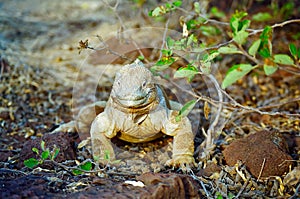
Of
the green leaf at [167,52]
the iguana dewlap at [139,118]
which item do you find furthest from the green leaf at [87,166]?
the green leaf at [167,52]

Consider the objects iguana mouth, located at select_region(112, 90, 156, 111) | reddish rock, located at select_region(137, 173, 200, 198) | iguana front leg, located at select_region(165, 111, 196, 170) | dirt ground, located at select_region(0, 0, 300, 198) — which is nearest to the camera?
reddish rock, located at select_region(137, 173, 200, 198)

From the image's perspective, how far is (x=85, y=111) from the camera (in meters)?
3.34

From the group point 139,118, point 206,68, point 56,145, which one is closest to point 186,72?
point 206,68

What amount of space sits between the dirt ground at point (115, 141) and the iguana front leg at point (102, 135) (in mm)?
105

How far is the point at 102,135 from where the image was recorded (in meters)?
2.86

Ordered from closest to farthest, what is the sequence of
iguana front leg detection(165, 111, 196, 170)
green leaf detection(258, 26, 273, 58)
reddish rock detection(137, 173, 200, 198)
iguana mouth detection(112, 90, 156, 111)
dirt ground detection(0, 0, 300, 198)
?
1. reddish rock detection(137, 173, 200, 198)
2. dirt ground detection(0, 0, 300, 198)
3. iguana mouth detection(112, 90, 156, 111)
4. green leaf detection(258, 26, 273, 58)
5. iguana front leg detection(165, 111, 196, 170)

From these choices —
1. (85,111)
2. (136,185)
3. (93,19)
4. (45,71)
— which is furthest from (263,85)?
(93,19)

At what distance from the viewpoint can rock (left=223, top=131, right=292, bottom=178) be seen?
2641 mm

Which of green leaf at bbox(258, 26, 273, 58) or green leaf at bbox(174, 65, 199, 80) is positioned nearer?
green leaf at bbox(174, 65, 199, 80)

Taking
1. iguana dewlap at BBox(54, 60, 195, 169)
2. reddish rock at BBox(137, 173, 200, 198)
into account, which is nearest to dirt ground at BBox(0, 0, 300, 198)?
reddish rock at BBox(137, 173, 200, 198)

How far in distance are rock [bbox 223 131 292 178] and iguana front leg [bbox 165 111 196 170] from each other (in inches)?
8.8

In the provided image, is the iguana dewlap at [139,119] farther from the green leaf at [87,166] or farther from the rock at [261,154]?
the rock at [261,154]

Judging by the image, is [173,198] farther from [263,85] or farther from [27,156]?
[263,85]

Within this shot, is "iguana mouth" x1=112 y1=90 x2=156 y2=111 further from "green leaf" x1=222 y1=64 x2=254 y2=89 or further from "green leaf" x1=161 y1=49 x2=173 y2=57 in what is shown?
"green leaf" x1=222 y1=64 x2=254 y2=89
